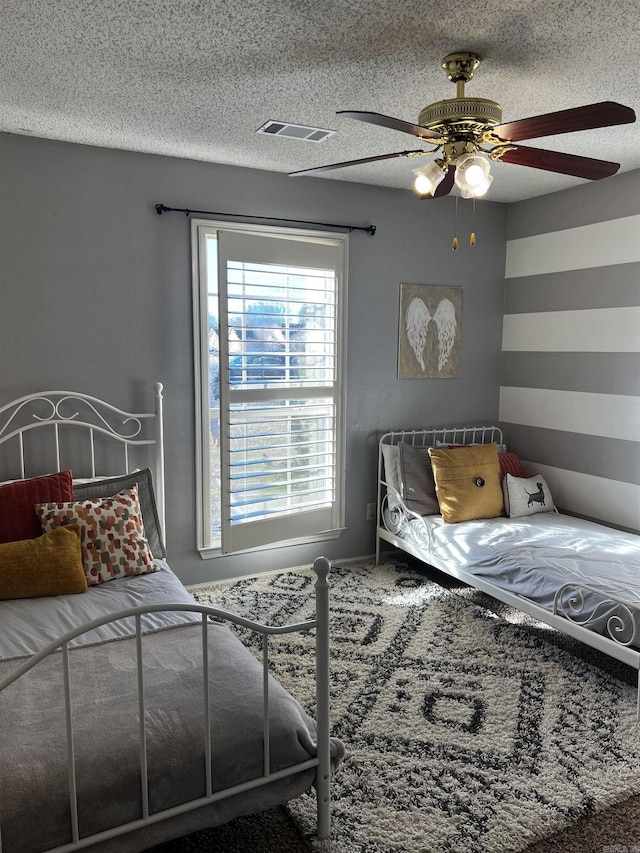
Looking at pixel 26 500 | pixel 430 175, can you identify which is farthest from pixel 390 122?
pixel 26 500

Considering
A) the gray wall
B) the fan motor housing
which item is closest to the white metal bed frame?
the gray wall

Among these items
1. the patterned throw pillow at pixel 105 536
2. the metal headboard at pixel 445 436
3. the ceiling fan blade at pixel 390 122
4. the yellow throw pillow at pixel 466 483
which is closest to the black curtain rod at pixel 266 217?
the metal headboard at pixel 445 436

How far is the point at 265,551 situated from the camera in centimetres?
404

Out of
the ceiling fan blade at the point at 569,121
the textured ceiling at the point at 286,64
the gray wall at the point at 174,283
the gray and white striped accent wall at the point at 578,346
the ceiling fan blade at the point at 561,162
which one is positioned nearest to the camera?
the ceiling fan blade at the point at 569,121

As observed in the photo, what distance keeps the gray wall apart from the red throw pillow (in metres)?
0.59

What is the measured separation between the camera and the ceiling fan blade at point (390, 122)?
1823mm

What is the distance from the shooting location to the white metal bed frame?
265cm

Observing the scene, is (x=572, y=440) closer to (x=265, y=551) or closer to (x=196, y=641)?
(x=265, y=551)

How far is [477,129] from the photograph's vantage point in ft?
6.72

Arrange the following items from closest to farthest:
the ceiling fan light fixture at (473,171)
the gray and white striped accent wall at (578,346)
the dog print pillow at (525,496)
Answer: the ceiling fan light fixture at (473,171)
the gray and white striped accent wall at (578,346)
the dog print pillow at (525,496)

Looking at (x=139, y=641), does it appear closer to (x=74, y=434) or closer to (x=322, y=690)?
(x=322, y=690)

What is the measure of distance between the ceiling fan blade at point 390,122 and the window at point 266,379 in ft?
5.63

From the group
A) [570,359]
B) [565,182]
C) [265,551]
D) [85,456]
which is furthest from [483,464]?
[85,456]

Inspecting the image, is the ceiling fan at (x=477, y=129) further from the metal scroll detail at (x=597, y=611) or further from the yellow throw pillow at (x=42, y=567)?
the yellow throw pillow at (x=42, y=567)
